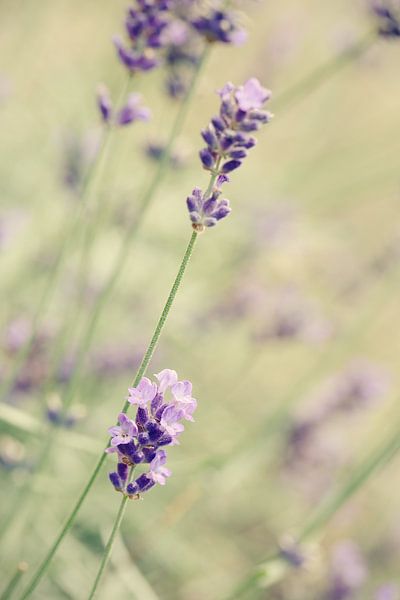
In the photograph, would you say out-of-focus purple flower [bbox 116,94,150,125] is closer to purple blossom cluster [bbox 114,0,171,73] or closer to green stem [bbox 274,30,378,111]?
purple blossom cluster [bbox 114,0,171,73]

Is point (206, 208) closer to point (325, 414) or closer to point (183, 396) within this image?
point (183, 396)

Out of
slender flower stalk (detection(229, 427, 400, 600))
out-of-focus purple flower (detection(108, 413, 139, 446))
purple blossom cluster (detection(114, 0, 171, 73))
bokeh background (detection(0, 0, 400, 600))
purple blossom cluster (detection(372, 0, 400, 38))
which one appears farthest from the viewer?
→ bokeh background (detection(0, 0, 400, 600))

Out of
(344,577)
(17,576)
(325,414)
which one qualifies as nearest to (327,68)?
(17,576)

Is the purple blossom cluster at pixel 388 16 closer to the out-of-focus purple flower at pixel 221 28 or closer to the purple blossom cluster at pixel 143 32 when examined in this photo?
the out-of-focus purple flower at pixel 221 28

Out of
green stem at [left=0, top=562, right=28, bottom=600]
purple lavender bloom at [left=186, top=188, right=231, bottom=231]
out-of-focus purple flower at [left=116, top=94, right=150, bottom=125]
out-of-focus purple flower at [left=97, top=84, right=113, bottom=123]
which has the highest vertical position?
out-of-focus purple flower at [left=116, top=94, right=150, bottom=125]

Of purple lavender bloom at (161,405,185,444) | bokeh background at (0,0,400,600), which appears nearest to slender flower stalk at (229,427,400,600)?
bokeh background at (0,0,400,600)

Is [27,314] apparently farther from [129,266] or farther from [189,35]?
[189,35]

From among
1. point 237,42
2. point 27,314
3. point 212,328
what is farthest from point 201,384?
point 237,42

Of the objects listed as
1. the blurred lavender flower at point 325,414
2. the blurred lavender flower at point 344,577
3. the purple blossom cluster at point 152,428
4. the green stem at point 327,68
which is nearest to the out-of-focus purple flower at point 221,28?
the green stem at point 327,68
